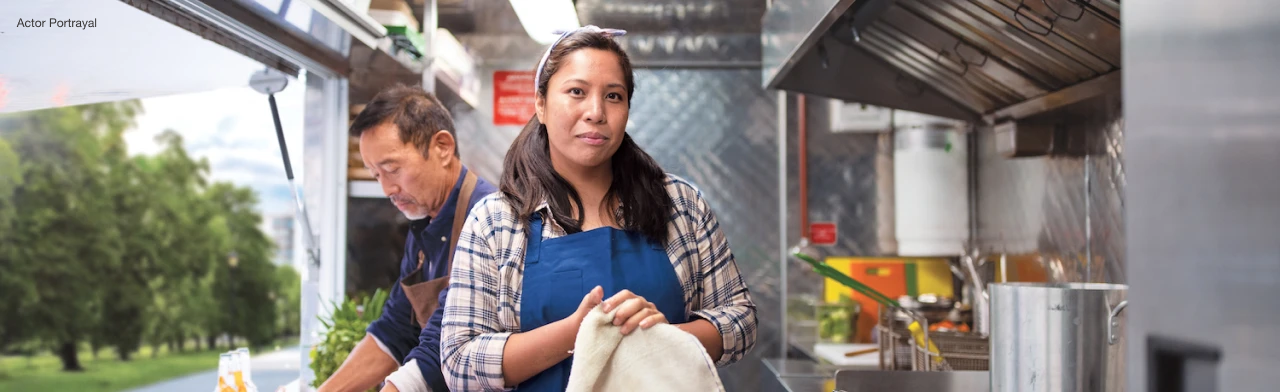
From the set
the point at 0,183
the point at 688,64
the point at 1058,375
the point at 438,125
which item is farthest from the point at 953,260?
the point at 0,183

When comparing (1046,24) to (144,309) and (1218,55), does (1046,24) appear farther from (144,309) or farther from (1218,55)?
(144,309)

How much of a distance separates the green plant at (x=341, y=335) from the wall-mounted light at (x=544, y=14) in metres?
0.97

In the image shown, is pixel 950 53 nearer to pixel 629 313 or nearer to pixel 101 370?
pixel 629 313

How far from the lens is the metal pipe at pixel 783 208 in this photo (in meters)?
4.07

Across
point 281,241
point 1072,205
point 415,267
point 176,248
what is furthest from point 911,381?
point 281,241

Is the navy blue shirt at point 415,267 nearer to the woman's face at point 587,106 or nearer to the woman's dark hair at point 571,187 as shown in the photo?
the woman's dark hair at point 571,187

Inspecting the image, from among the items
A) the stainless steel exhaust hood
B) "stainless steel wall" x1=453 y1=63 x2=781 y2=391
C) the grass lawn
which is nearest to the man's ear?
the stainless steel exhaust hood

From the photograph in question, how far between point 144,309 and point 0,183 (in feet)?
14.8

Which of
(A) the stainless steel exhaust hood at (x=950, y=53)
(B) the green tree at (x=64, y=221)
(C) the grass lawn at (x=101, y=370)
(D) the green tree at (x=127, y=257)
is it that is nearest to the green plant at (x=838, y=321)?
(A) the stainless steel exhaust hood at (x=950, y=53)

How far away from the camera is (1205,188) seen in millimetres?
646

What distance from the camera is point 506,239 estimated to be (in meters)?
1.46

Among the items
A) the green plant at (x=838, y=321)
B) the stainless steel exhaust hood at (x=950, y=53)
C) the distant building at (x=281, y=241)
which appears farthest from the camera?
the distant building at (x=281, y=241)

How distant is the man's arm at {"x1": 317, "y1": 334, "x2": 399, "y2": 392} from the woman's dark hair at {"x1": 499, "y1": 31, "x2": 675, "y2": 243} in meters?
1.13

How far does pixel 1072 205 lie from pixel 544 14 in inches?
67.5
